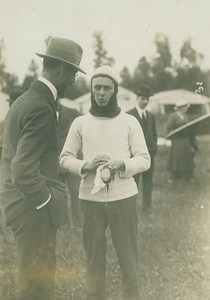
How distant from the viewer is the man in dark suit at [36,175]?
7.14ft

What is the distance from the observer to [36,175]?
218cm

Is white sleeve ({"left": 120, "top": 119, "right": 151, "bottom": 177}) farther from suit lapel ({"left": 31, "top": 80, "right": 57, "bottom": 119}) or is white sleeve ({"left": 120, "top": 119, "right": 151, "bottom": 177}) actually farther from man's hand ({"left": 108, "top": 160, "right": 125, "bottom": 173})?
suit lapel ({"left": 31, "top": 80, "right": 57, "bottom": 119})

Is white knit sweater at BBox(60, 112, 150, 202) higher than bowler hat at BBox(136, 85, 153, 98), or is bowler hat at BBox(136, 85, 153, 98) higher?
bowler hat at BBox(136, 85, 153, 98)

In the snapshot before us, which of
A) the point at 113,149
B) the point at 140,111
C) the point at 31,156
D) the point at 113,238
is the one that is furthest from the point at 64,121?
the point at 31,156

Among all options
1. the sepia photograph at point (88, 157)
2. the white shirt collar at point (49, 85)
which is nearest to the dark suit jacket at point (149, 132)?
the sepia photograph at point (88, 157)

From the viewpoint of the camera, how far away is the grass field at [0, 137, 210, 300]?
3023mm

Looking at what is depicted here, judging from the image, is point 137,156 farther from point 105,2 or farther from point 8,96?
point 8,96

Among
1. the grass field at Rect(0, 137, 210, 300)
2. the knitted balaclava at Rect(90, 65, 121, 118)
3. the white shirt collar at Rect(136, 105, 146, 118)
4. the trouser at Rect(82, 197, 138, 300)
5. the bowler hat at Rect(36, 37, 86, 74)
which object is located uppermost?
the bowler hat at Rect(36, 37, 86, 74)

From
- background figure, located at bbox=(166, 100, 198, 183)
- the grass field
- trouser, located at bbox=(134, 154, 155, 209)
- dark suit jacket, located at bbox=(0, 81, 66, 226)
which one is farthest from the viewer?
background figure, located at bbox=(166, 100, 198, 183)

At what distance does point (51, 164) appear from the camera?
2.33 meters

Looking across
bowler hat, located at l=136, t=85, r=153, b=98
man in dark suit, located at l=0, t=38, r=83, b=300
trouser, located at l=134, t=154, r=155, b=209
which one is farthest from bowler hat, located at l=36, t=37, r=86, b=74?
trouser, located at l=134, t=154, r=155, b=209

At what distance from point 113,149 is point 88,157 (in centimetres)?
16

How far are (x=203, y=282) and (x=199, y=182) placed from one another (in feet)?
12.3

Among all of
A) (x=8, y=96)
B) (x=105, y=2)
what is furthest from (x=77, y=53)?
(x=8, y=96)
